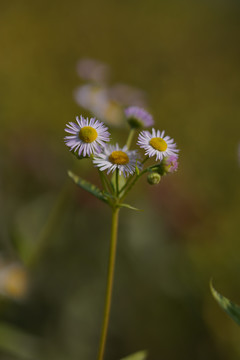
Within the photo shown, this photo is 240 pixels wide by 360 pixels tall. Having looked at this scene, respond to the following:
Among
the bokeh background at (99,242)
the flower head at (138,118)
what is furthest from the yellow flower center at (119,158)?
the bokeh background at (99,242)

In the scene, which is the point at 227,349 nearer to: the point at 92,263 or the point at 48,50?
the point at 92,263

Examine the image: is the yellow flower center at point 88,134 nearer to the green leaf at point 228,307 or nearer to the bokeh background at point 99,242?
the green leaf at point 228,307

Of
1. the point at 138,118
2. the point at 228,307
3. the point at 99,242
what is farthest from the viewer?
the point at 99,242

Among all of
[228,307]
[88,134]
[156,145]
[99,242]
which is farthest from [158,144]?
[99,242]

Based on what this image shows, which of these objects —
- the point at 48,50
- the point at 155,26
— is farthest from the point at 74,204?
the point at 155,26

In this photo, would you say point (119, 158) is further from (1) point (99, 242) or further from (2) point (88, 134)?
(1) point (99, 242)

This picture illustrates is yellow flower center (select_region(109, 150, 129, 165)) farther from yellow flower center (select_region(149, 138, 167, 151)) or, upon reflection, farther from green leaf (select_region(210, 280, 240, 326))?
green leaf (select_region(210, 280, 240, 326))
